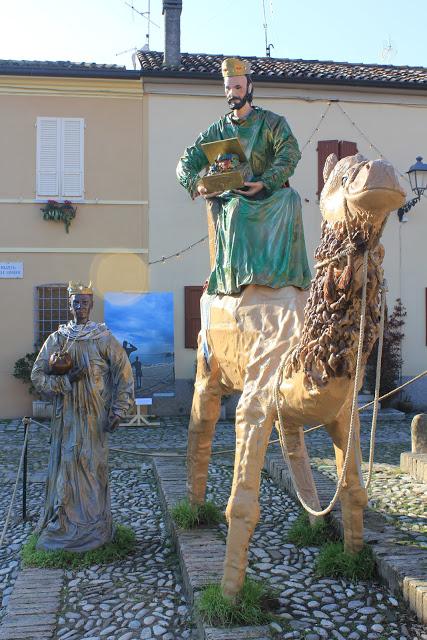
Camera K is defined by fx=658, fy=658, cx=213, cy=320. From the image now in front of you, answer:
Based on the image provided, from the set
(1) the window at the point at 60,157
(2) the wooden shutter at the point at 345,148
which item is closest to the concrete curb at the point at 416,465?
(2) the wooden shutter at the point at 345,148

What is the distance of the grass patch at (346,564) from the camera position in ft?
13.6

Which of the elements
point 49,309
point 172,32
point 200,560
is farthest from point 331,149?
point 200,560

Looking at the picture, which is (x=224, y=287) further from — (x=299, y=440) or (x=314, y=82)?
(x=314, y=82)

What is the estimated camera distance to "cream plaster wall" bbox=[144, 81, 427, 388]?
13117 mm

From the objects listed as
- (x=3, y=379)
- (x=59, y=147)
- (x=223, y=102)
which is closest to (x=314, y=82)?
(x=223, y=102)

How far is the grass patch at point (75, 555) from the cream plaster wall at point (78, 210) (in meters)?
8.27

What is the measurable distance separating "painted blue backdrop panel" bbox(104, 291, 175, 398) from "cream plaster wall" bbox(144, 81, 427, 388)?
34cm

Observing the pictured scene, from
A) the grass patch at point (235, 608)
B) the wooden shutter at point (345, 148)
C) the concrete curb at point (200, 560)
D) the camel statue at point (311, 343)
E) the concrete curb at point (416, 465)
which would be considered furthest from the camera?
the wooden shutter at point (345, 148)

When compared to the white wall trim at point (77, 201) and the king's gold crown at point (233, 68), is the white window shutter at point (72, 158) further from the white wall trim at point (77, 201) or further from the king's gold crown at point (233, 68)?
the king's gold crown at point (233, 68)

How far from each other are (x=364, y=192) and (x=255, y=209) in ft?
4.78

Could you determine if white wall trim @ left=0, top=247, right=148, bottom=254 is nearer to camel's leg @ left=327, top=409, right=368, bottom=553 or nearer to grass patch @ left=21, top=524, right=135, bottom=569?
grass patch @ left=21, top=524, right=135, bottom=569

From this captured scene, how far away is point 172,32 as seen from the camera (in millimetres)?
13945

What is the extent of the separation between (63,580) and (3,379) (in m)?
8.90

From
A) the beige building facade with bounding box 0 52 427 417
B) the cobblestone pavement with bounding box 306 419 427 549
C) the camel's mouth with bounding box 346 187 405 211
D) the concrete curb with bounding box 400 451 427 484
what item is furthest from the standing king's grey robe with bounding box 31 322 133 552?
A: the beige building facade with bounding box 0 52 427 417
